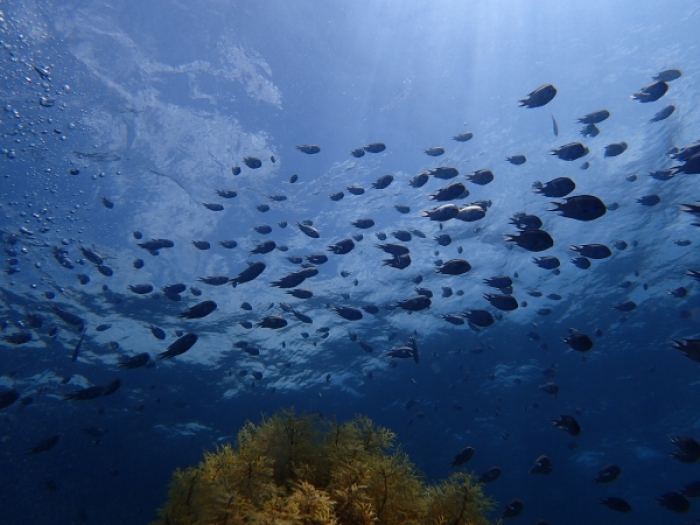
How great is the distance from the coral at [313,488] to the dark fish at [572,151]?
20.1 feet

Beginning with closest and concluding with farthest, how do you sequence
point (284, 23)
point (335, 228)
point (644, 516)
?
point (284, 23)
point (335, 228)
point (644, 516)

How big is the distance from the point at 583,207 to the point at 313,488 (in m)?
5.51

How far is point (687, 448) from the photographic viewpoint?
8.19 metres

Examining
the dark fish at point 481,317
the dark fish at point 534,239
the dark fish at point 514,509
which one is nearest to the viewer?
the dark fish at point 534,239

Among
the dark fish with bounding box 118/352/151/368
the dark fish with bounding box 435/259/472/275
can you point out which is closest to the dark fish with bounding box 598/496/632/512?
the dark fish with bounding box 435/259/472/275

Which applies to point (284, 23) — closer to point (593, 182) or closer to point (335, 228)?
point (335, 228)

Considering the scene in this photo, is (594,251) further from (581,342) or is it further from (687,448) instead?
(687,448)

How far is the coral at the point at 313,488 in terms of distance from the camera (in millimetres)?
3568

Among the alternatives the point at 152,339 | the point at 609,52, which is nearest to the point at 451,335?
the point at 609,52

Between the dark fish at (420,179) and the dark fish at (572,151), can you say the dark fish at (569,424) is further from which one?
the dark fish at (420,179)

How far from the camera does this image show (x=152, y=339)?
21719 mm

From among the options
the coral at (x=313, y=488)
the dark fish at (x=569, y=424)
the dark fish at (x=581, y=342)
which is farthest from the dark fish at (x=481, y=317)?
the coral at (x=313, y=488)

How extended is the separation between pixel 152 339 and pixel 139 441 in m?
9.28

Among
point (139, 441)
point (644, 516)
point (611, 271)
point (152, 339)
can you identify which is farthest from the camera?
point (644, 516)
